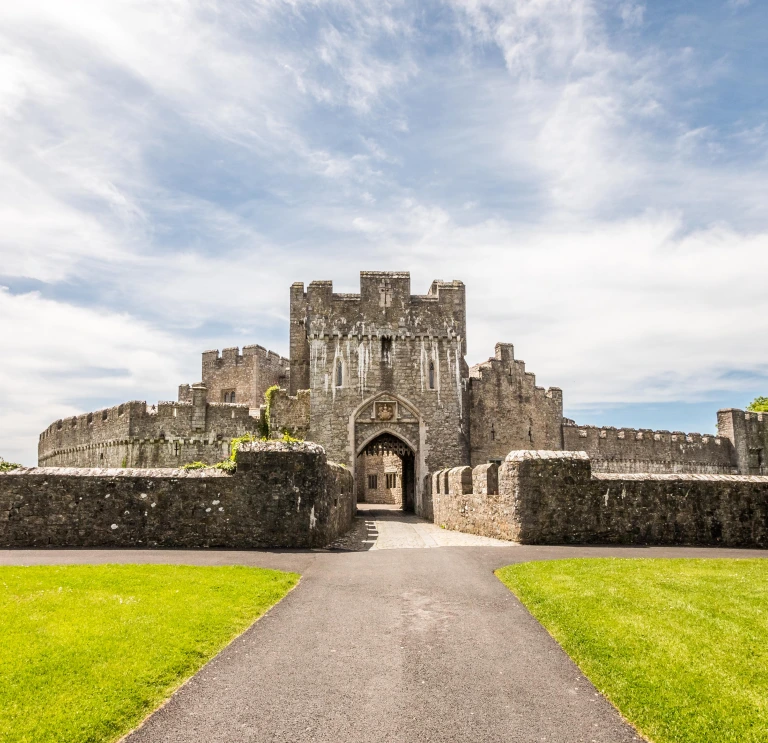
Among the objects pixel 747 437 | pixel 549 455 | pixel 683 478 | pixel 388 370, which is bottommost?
pixel 683 478

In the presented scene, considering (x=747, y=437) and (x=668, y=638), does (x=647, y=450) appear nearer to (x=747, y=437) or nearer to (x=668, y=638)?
(x=747, y=437)

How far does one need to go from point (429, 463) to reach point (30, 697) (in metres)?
26.3

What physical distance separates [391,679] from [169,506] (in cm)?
867

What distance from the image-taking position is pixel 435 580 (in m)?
9.53

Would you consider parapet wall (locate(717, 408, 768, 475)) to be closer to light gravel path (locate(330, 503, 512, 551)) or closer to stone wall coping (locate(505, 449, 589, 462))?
light gravel path (locate(330, 503, 512, 551))

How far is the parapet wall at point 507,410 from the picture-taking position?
3528 cm

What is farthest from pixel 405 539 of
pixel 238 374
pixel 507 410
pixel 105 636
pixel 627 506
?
pixel 238 374

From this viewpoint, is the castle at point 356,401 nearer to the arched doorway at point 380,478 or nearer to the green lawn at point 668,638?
the arched doorway at point 380,478

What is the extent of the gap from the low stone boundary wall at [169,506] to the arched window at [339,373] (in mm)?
17107

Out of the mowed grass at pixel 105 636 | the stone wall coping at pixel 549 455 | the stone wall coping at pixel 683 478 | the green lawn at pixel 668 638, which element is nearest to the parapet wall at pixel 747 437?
the stone wall coping at pixel 683 478

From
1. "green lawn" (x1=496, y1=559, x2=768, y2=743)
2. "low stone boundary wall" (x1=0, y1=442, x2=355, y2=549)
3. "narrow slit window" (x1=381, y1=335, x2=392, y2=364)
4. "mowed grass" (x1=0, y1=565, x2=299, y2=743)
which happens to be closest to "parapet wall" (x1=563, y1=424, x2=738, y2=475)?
"narrow slit window" (x1=381, y1=335, x2=392, y2=364)

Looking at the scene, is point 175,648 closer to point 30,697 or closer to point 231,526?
point 30,697

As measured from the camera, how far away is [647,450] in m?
39.5

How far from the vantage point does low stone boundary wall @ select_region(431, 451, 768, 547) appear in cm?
1380
